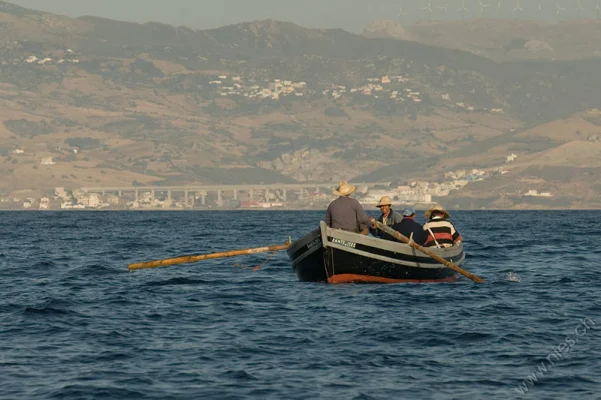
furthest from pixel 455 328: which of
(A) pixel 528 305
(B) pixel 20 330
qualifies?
(B) pixel 20 330

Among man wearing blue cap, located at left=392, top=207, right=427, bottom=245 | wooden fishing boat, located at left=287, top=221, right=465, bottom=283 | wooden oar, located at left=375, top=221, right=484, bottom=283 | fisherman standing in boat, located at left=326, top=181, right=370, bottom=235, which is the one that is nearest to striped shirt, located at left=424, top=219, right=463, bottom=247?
man wearing blue cap, located at left=392, top=207, right=427, bottom=245

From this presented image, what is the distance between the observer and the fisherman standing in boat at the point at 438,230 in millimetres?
35812

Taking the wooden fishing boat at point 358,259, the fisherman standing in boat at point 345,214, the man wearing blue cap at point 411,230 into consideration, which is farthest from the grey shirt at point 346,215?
the man wearing blue cap at point 411,230

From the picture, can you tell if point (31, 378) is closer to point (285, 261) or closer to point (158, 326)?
point (158, 326)

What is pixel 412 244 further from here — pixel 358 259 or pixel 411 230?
pixel 411 230

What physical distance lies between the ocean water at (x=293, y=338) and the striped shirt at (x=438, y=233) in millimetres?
1572

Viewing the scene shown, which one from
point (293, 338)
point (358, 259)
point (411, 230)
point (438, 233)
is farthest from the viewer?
point (438, 233)

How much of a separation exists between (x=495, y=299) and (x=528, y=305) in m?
1.48

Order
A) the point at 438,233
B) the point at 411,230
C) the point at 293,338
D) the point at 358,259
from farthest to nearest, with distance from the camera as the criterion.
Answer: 1. the point at 438,233
2. the point at 411,230
3. the point at 358,259
4. the point at 293,338

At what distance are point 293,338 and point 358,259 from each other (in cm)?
966

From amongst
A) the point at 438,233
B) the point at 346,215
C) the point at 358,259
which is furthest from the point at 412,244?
the point at 438,233

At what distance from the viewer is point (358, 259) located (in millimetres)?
33625

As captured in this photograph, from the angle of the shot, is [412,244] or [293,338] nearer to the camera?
[293,338]

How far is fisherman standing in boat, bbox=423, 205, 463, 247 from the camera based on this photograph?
117 feet
